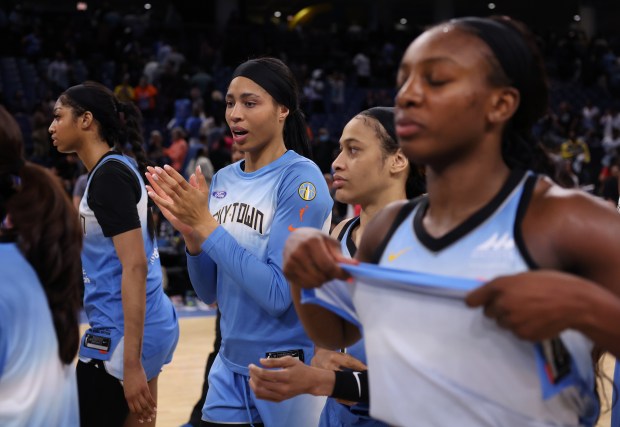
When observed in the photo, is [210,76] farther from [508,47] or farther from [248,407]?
[508,47]

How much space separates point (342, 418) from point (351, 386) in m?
0.35

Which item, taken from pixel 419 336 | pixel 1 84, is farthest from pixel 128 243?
pixel 1 84

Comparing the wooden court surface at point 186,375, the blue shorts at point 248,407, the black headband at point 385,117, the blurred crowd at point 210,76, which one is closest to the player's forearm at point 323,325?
the blue shorts at point 248,407

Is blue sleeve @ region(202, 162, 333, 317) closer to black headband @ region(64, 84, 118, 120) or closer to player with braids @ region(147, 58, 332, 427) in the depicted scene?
Answer: player with braids @ region(147, 58, 332, 427)

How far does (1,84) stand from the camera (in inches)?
607

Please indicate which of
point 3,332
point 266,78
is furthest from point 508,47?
point 266,78

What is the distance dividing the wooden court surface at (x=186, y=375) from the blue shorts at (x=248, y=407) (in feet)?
7.77

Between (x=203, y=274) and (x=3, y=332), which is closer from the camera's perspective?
(x=3, y=332)

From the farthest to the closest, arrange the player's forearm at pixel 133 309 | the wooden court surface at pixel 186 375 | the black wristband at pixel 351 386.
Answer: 1. the wooden court surface at pixel 186 375
2. the player's forearm at pixel 133 309
3. the black wristband at pixel 351 386

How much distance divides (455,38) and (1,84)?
14.9 m

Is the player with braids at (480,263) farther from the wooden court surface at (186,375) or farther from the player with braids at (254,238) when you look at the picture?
the wooden court surface at (186,375)

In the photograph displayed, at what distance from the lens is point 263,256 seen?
279cm

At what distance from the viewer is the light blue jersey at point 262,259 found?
2.72m

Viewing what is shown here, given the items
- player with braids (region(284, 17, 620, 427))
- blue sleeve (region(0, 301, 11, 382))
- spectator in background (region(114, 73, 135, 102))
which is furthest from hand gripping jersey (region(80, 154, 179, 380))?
spectator in background (region(114, 73, 135, 102))
